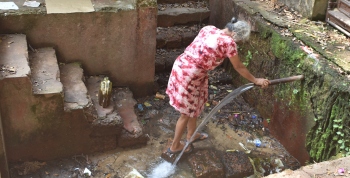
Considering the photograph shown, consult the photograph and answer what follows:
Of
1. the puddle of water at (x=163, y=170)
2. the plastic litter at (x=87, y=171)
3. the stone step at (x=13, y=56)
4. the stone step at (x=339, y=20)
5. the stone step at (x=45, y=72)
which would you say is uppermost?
the stone step at (x=339, y=20)

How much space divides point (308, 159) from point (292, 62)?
1026 mm

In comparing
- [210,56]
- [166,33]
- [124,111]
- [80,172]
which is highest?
[210,56]

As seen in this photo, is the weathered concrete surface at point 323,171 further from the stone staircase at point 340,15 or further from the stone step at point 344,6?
the stone step at point 344,6

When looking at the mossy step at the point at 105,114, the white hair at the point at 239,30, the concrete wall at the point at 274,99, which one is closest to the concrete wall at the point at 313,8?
the concrete wall at the point at 274,99

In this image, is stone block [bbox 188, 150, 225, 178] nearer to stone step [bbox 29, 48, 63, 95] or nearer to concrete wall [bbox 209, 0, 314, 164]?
concrete wall [bbox 209, 0, 314, 164]

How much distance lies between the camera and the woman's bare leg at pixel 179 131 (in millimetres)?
4074

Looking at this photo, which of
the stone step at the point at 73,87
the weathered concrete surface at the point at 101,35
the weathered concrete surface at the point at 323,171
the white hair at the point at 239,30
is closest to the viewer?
the weathered concrete surface at the point at 323,171

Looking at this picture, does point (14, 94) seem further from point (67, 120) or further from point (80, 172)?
point (80, 172)

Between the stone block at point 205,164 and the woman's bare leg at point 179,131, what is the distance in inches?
7.0

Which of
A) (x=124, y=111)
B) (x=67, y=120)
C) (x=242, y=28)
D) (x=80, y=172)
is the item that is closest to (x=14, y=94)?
(x=67, y=120)

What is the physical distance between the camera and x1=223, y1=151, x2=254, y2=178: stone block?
4.07 metres

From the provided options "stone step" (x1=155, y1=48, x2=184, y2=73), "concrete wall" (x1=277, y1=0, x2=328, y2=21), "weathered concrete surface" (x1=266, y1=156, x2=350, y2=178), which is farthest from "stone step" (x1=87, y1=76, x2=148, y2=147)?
"concrete wall" (x1=277, y1=0, x2=328, y2=21)

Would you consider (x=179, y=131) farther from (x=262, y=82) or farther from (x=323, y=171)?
(x=323, y=171)

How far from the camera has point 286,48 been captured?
426cm
